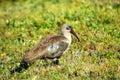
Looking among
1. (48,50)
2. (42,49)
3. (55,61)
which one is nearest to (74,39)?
(55,61)

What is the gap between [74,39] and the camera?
1348cm

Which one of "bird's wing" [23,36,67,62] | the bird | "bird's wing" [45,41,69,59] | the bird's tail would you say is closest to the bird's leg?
the bird

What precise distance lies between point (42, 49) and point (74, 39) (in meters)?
2.53

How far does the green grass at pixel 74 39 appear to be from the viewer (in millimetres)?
10477

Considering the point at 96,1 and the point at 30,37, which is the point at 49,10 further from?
the point at 30,37

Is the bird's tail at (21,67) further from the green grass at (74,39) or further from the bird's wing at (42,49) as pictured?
the bird's wing at (42,49)

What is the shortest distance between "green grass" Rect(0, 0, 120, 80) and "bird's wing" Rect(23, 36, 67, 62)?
1.04ft

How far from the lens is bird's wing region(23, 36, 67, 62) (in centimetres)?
1081

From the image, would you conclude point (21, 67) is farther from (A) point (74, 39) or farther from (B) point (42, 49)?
(A) point (74, 39)

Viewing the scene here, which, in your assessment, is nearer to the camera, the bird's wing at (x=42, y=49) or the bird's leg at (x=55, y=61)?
the bird's wing at (x=42, y=49)

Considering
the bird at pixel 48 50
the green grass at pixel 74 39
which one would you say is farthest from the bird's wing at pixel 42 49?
the green grass at pixel 74 39

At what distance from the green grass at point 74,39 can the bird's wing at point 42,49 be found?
317mm

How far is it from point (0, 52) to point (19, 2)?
9.96 m

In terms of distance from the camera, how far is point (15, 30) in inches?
591
